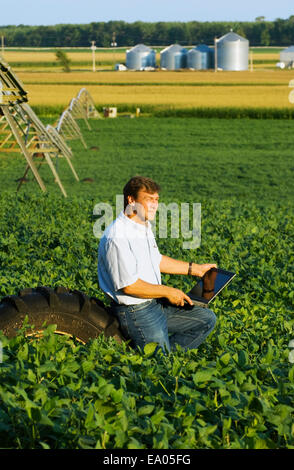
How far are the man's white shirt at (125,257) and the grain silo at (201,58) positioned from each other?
12306cm

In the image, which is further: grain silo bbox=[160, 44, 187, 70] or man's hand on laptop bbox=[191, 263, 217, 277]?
grain silo bbox=[160, 44, 187, 70]

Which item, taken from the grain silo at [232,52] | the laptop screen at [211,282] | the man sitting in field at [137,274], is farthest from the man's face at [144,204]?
the grain silo at [232,52]

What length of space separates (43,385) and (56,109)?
46.9 metres

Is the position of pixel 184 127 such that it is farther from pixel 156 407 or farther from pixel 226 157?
pixel 156 407

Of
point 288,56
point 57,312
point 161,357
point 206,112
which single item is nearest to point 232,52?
point 288,56

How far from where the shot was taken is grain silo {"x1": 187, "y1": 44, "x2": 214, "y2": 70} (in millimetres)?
124875

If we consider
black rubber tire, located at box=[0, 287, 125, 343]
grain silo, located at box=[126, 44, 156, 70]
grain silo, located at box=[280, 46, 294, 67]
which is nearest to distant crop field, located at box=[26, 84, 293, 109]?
black rubber tire, located at box=[0, 287, 125, 343]

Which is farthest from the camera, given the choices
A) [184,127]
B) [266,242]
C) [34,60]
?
[34,60]

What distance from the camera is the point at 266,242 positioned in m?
11.4

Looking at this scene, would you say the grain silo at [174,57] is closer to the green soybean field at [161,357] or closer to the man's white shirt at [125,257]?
the green soybean field at [161,357]

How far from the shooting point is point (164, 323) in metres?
5.78

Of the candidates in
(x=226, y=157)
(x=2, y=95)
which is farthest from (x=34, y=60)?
(x=2, y=95)
